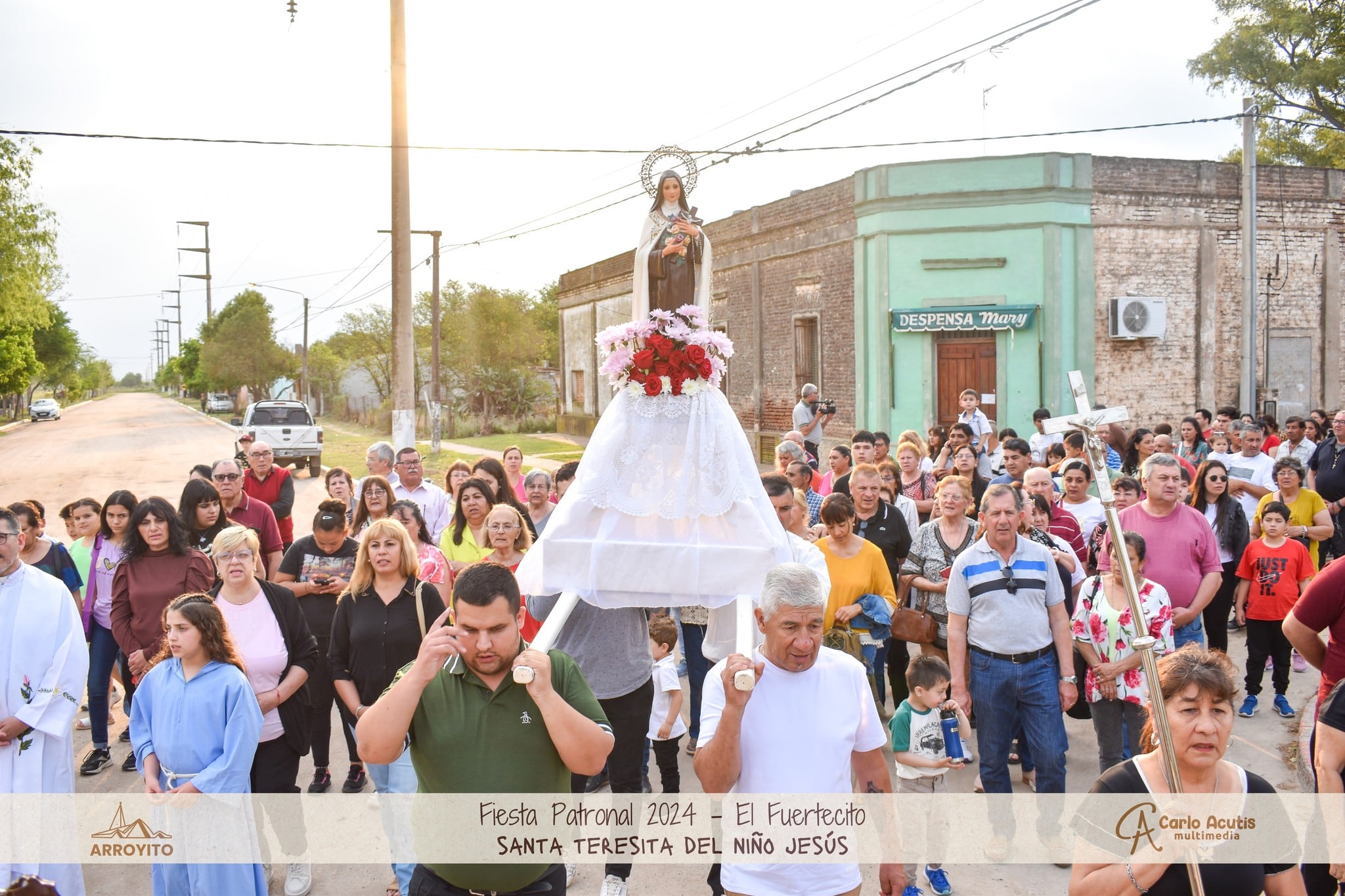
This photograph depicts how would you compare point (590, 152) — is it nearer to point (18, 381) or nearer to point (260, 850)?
point (260, 850)

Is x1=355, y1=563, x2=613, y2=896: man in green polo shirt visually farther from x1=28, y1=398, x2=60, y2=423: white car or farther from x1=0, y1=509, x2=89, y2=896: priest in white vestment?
x1=28, y1=398, x2=60, y2=423: white car

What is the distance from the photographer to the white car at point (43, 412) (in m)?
62.8

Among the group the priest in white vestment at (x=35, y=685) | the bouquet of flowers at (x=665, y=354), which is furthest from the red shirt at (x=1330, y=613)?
the priest in white vestment at (x=35, y=685)

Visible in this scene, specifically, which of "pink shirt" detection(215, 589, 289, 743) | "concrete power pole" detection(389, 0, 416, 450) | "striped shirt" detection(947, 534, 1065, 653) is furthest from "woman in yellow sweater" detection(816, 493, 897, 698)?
"concrete power pole" detection(389, 0, 416, 450)

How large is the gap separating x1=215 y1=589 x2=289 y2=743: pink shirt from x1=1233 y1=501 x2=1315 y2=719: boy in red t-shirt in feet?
23.0

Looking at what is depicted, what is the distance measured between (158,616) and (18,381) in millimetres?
44711

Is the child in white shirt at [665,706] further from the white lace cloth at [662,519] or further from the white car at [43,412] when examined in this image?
the white car at [43,412]

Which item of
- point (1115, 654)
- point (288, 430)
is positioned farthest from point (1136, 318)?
point (288, 430)

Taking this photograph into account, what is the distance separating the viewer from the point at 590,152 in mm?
16828

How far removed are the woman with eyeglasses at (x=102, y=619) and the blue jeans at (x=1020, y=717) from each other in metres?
5.88

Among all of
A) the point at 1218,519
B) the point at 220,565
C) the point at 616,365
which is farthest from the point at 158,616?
the point at 1218,519

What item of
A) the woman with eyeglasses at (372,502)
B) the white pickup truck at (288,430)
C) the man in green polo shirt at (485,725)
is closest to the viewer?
the man in green polo shirt at (485,725)

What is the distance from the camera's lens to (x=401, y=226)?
14.1m

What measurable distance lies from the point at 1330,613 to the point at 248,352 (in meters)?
65.5
